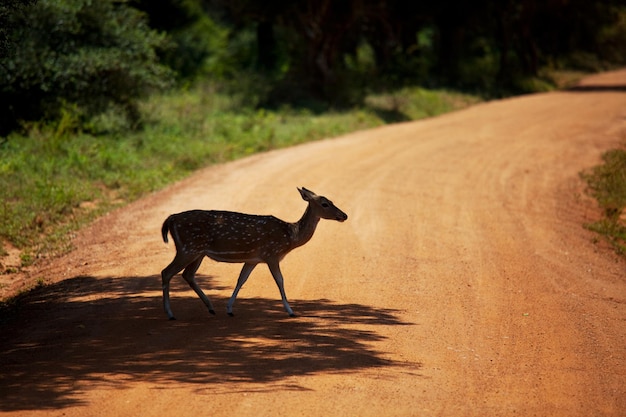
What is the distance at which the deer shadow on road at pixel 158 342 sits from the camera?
8625 mm

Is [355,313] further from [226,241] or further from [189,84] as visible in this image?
[189,84]

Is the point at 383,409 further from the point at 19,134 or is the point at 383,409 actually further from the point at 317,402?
the point at 19,134

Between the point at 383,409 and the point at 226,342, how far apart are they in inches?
90.5

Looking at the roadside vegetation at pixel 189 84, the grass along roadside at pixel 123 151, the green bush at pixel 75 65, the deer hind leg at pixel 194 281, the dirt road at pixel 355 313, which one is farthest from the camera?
the green bush at pixel 75 65

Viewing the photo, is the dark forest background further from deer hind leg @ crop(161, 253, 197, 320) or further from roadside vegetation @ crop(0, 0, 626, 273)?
deer hind leg @ crop(161, 253, 197, 320)

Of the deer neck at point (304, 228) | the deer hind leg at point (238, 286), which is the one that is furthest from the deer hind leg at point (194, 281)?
the deer neck at point (304, 228)

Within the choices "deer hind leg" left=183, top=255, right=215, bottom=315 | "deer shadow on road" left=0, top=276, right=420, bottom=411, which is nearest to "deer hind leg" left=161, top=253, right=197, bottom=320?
"deer shadow on road" left=0, top=276, right=420, bottom=411

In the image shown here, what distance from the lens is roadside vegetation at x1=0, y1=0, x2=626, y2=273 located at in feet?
62.5

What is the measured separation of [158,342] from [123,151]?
43.1 ft

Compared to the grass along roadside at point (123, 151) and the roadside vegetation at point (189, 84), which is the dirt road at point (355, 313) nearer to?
the grass along roadside at point (123, 151)

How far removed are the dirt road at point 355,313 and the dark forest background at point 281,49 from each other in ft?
13.5

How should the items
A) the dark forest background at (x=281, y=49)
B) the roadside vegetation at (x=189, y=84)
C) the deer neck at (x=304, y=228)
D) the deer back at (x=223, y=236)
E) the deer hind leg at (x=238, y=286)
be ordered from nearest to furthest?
the deer back at (x=223, y=236) < the deer hind leg at (x=238, y=286) < the deer neck at (x=304, y=228) < the roadside vegetation at (x=189, y=84) < the dark forest background at (x=281, y=49)

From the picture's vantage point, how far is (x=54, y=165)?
19.9m

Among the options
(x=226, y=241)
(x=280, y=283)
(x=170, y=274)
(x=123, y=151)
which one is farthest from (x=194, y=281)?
(x=123, y=151)
